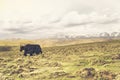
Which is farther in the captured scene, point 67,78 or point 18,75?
point 18,75

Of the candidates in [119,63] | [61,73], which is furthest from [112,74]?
[119,63]

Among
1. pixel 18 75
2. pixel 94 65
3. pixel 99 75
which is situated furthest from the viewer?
pixel 94 65

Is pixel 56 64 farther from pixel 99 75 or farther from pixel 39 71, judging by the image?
pixel 99 75

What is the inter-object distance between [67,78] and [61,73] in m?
6.62

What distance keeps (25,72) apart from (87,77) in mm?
32497

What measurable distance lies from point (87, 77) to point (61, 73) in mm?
13130

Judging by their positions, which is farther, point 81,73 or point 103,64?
point 103,64

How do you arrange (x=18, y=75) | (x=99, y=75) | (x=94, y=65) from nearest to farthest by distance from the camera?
(x=99, y=75)
(x=18, y=75)
(x=94, y=65)

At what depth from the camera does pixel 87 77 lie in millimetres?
118062

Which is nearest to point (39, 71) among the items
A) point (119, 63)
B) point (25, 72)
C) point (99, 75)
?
point (25, 72)

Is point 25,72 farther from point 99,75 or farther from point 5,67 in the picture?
point 99,75

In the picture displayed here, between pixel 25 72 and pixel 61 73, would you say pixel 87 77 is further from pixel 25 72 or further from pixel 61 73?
pixel 25 72

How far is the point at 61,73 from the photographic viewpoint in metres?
125

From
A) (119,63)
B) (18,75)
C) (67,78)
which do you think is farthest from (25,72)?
(119,63)
